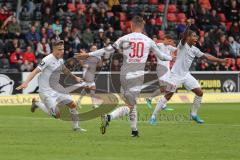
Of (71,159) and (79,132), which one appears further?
(79,132)

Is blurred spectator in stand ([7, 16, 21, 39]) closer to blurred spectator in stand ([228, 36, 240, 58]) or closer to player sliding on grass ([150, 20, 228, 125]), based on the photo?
blurred spectator in stand ([228, 36, 240, 58])

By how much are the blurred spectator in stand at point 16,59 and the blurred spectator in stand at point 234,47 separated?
11464 mm

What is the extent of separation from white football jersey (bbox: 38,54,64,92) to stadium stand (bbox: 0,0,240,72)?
41.0 feet

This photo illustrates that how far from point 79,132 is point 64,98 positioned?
99cm

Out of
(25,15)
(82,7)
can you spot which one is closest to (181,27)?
(82,7)

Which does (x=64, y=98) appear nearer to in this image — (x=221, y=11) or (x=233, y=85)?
(x=233, y=85)

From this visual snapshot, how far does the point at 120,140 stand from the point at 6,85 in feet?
53.8

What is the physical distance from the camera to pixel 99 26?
3569 centimetres

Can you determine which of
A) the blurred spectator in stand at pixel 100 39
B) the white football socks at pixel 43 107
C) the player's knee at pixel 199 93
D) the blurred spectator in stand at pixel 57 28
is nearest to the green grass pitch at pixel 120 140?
the white football socks at pixel 43 107

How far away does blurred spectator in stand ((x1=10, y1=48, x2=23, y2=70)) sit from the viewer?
103 ft

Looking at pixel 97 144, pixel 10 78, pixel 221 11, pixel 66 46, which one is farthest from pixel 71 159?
pixel 221 11

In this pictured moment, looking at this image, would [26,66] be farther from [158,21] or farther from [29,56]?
[158,21]

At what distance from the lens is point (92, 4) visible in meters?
36.8

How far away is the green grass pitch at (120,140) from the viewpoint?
1248cm
